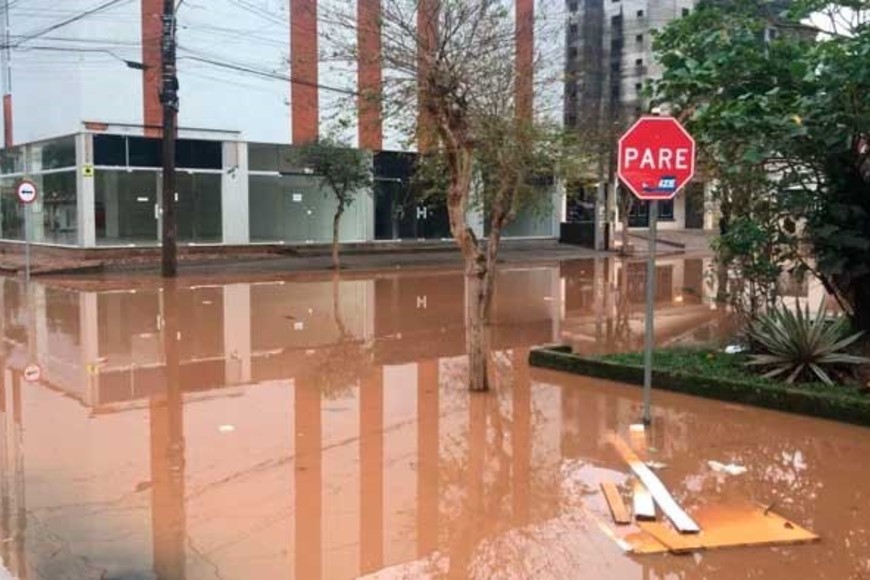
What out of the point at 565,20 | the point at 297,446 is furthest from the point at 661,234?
the point at 297,446

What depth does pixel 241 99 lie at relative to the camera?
101 feet

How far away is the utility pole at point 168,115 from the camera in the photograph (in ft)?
72.3

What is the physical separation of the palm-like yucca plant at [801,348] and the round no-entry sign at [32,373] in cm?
816

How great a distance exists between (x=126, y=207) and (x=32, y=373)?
19.4 meters

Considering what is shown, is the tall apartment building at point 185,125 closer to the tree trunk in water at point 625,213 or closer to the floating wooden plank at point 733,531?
the tree trunk in water at point 625,213

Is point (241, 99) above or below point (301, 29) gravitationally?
below

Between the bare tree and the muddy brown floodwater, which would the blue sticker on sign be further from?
the bare tree

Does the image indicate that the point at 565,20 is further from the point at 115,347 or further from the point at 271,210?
the point at 271,210

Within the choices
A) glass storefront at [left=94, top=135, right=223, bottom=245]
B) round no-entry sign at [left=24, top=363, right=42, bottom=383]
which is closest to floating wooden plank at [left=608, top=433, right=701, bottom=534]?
round no-entry sign at [left=24, top=363, right=42, bottom=383]

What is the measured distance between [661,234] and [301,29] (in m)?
26.6

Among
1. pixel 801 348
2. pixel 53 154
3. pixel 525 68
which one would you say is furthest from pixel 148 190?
pixel 801 348

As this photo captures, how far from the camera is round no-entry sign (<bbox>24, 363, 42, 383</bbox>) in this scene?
35.1 ft

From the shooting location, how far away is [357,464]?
7121 millimetres

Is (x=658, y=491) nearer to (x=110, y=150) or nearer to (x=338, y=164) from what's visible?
(x=338, y=164)
